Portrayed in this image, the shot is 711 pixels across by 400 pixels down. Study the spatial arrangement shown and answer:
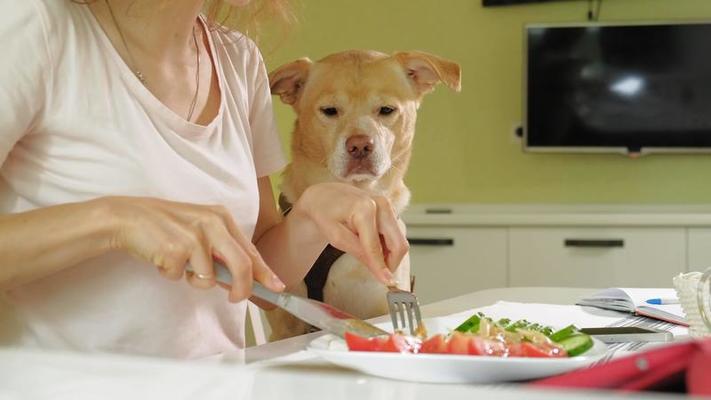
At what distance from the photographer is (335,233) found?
1.09m

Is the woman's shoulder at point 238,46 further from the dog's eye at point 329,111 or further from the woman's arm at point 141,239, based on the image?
the dog's eye at point 329,111

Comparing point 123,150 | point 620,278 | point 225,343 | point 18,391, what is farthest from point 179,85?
point 620,278

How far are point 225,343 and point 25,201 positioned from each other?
1.05ft

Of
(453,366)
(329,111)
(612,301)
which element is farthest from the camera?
(329,111)

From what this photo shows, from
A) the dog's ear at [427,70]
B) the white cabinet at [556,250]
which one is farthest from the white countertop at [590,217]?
the dog's ear at [427,70]

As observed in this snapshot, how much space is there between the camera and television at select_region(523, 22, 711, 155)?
148 inches

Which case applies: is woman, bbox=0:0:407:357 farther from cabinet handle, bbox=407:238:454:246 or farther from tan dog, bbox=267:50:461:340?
cabinet handle, bbox=407:238:454:246

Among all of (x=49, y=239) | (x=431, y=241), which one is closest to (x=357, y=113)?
(x=49, y=239)

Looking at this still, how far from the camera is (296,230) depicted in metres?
1.29

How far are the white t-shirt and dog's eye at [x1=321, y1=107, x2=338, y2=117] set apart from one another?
938 mm

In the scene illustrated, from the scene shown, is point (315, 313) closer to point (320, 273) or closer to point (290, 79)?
point (320, 273)

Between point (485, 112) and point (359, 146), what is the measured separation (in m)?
2.07

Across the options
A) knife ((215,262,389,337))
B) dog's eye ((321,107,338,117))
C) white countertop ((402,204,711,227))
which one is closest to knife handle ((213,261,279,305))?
knife ((215,262,389,337))

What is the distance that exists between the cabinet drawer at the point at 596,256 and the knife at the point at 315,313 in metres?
2.71
